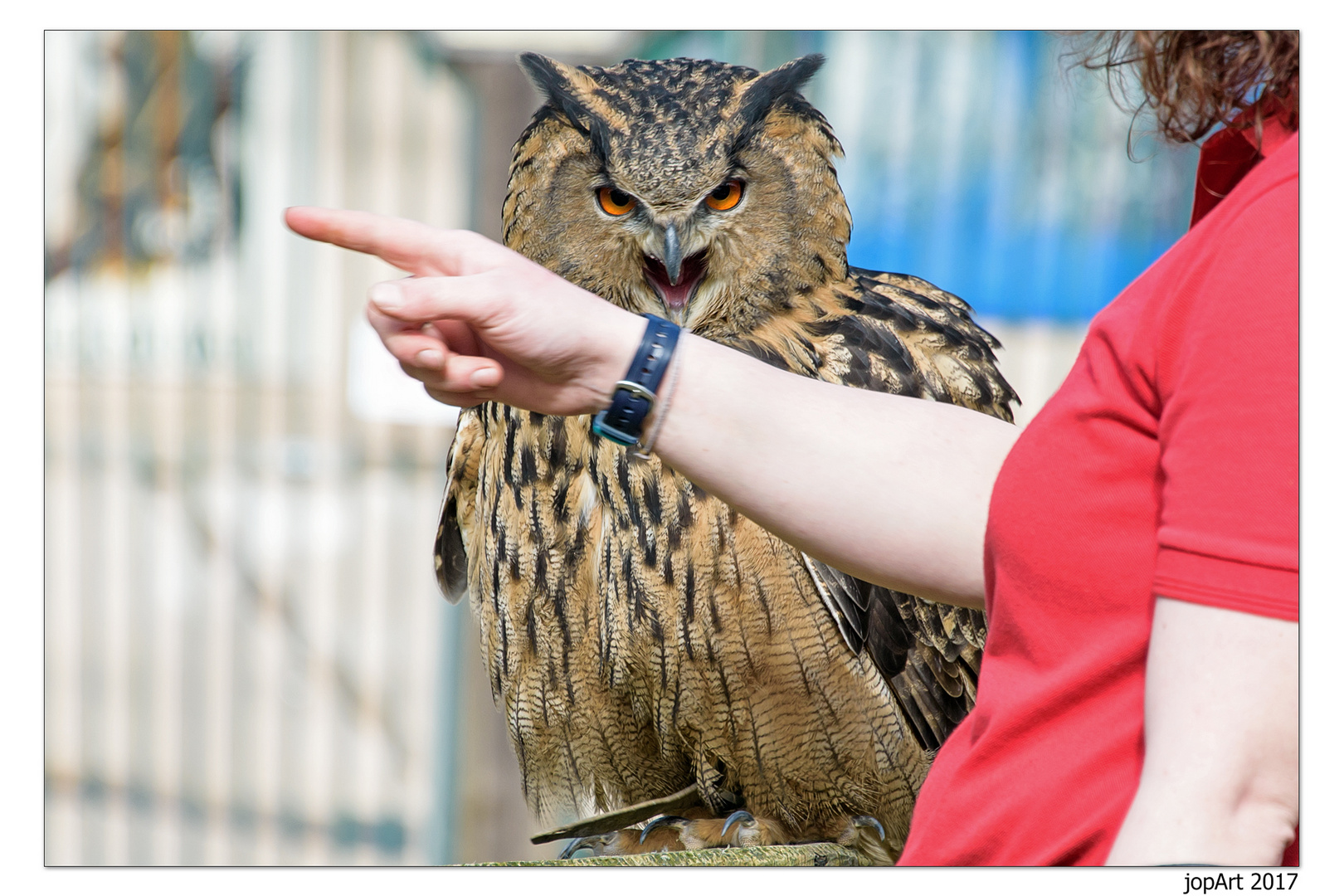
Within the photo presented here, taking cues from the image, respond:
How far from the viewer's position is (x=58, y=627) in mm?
1990

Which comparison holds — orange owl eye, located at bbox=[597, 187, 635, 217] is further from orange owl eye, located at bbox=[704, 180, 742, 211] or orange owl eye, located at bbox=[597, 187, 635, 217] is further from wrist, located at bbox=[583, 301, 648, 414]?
wrist, located at bbox=[583, 301, 648, 414]

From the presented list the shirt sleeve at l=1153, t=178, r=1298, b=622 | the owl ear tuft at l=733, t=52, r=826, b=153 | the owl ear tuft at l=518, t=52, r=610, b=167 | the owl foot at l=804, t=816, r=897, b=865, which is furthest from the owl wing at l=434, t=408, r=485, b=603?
the shirt sleeve at l=1153, t=178, r=1298, b=622

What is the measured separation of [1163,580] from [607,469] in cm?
88

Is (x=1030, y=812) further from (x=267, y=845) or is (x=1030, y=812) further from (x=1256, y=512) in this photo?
(x=267, y=845)

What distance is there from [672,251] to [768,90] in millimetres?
213

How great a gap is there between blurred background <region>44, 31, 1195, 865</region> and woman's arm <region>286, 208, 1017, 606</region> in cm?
79

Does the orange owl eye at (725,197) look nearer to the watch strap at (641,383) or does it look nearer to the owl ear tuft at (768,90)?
the owl ear tuft at (768,90)

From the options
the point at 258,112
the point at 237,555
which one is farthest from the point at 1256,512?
the point at 237,555

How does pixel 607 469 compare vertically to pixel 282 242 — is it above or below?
below

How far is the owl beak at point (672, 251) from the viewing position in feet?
3.70

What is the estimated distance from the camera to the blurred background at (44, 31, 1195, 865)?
1.49m

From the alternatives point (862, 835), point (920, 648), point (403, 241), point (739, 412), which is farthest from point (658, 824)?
point (403, 241)

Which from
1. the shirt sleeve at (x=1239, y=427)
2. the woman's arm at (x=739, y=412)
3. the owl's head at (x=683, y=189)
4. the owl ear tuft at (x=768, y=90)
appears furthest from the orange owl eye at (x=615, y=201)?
the shirt sleeve at (x=1239, y=427)

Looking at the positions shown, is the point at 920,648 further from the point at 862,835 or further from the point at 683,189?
the point at 683,189
